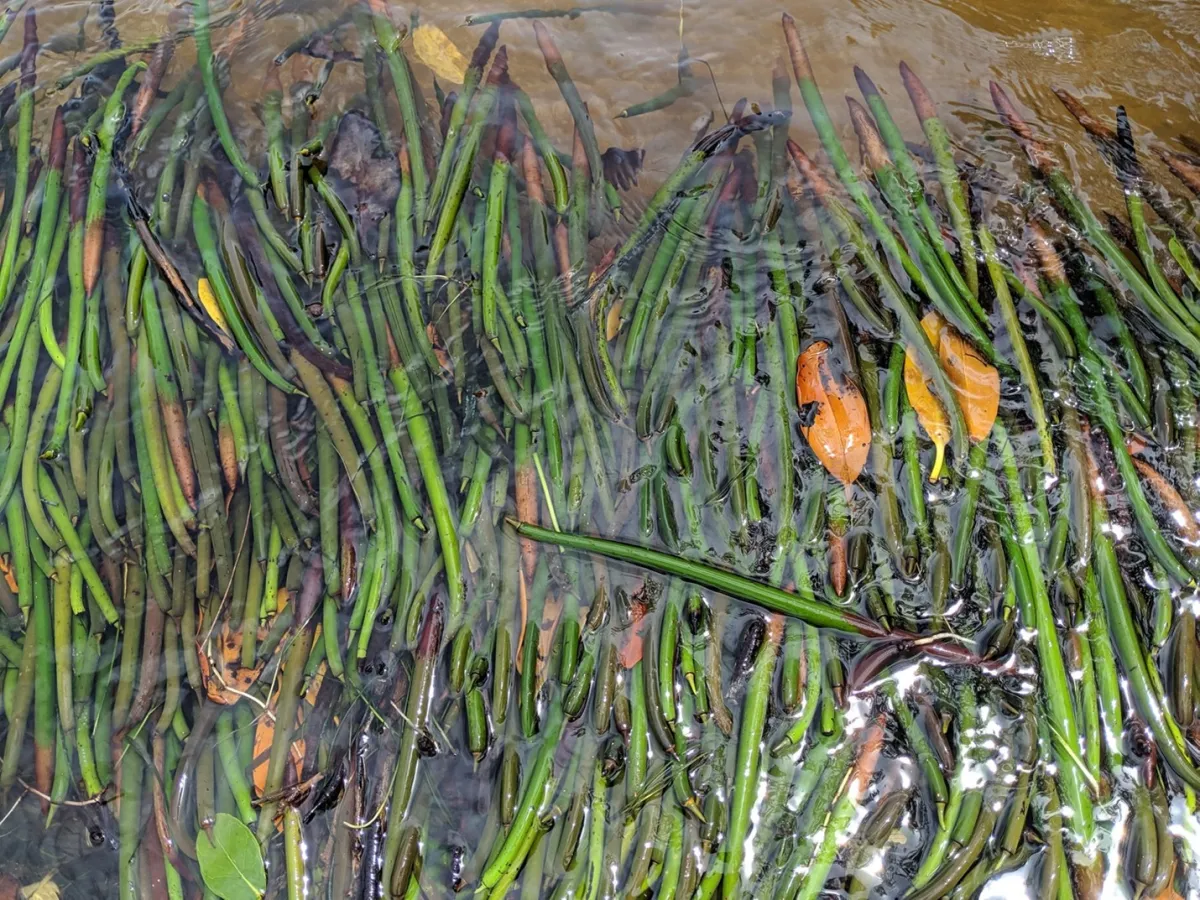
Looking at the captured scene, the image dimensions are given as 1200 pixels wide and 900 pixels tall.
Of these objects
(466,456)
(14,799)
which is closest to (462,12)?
(466,456)

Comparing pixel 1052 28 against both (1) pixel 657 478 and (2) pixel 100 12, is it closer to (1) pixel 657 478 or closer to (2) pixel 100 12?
(1) pixel 657 478

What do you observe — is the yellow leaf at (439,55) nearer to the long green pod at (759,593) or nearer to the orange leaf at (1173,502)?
the long green pod at (759,593)

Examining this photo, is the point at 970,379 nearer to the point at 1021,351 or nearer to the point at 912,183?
the point at 1021,351

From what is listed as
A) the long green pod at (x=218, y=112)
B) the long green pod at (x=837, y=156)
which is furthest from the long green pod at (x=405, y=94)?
the long green pod at (x=837, y=156)

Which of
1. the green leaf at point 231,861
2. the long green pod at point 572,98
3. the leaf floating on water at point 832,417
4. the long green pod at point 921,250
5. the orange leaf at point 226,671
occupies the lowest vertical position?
the green leaf at point 231,861

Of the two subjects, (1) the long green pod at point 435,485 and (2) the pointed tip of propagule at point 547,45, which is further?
(2) the pointed tip of propagule at point 547,45

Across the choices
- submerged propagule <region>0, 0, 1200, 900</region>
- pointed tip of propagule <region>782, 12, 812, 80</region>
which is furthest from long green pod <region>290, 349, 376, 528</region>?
pointed tip of propagule <region>782, 12, 812, 80</region>

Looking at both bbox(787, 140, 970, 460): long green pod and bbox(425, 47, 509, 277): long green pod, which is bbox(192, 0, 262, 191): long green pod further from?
bbox(787, 140, 970, 460): long green pod

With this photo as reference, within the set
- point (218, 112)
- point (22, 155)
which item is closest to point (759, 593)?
point (218, 112)
